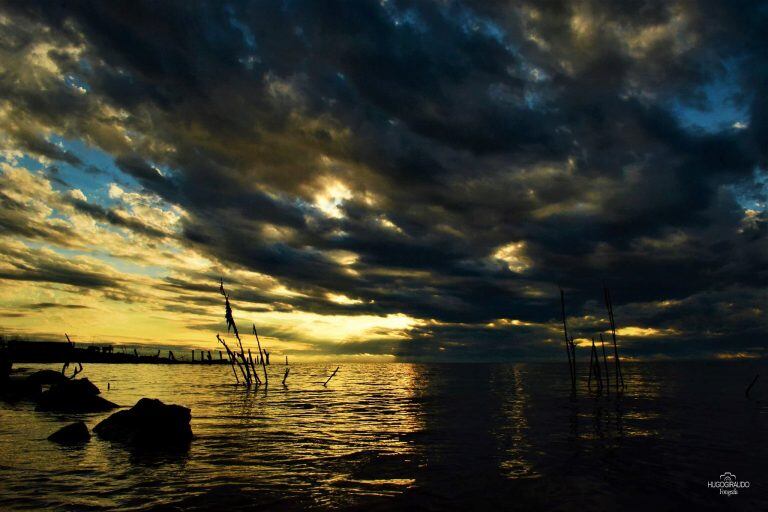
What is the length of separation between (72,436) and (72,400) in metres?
15.5

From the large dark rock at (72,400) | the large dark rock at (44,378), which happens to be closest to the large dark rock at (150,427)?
the large dark rock at (72,400)

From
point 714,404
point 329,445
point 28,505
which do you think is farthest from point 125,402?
point 714,404

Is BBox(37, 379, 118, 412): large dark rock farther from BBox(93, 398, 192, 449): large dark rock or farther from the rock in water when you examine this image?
the rock in water

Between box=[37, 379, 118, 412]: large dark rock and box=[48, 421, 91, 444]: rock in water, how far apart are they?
531 inches

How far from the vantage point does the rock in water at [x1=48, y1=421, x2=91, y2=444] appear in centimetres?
2108

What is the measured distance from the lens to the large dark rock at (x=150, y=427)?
2112 centimetres

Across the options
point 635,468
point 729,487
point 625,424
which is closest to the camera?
point 729,487

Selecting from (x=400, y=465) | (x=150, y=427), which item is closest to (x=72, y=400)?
(x=150, y=427)

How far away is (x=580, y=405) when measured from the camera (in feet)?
139

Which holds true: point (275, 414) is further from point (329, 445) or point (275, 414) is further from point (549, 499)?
point (549, 499)

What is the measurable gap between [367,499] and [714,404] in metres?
44.9

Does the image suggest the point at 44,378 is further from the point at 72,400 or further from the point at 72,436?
the point at 72,436

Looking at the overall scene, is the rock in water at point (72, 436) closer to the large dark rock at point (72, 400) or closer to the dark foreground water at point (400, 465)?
the dark foreground water at point (400, 465)

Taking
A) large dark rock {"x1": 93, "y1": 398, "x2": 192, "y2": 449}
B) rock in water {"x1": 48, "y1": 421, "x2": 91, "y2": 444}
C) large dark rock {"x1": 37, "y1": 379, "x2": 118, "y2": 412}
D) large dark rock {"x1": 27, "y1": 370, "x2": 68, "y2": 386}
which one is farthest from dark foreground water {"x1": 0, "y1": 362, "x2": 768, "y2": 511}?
large dark rock {"x1": 27, "y1": 370, "x2": 68, "y2": 386}
